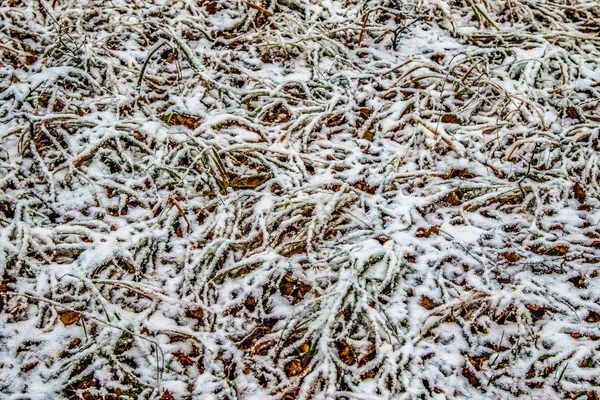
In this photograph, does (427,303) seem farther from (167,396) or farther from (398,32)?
(398,32)

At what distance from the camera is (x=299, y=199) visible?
6.92 feet

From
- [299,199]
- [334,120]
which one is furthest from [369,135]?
[299,199]

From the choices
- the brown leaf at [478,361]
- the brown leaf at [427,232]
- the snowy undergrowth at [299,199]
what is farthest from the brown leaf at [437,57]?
the brown leaf at [478,361]

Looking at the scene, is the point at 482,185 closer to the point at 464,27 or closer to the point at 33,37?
the point at 464,27

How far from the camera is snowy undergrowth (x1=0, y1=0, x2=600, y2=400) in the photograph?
1670 millimetres

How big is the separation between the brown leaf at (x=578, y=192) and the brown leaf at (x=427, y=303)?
974mm

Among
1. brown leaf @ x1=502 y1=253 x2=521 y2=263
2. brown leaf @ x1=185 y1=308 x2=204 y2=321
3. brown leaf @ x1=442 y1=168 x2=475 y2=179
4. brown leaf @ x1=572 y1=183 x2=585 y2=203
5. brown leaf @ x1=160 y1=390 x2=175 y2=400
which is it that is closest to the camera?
brown leaf @ x1=160 y1=390 x2=175 y2=400

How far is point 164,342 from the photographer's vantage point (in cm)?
174

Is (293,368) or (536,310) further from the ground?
(536,310)

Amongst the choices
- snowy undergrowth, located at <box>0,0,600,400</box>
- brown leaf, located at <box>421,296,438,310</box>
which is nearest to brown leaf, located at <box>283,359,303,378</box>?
snowy undergrowth, located at <box>0,0,600,400</box>

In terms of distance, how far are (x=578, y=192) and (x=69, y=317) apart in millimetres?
2397

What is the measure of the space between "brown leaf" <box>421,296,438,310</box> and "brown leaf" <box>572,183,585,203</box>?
3.19ft

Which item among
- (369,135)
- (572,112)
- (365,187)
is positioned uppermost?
(572,112)

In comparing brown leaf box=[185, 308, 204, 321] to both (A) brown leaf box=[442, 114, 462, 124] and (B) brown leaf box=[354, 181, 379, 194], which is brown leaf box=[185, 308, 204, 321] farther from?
(A) brown leaf box=[442, 114, 462, 124]
